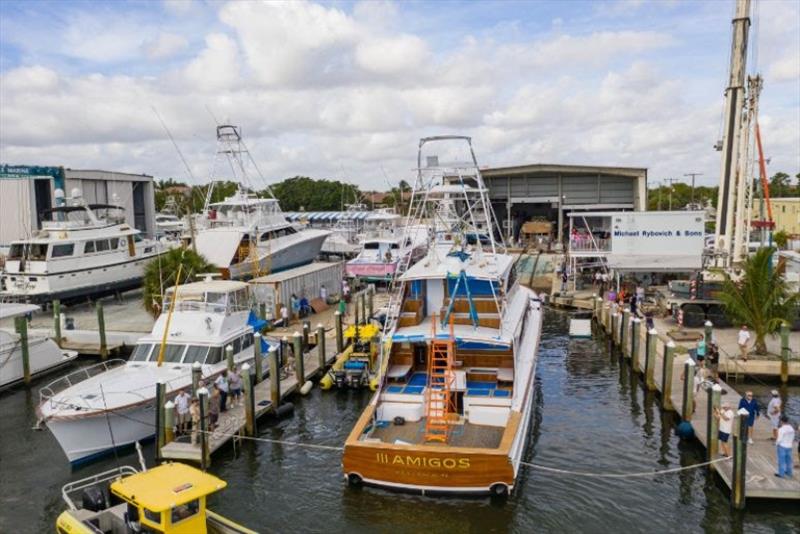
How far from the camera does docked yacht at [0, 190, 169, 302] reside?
30.9 metres

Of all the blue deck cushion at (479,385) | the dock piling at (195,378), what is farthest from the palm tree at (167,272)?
the blue deck cushion at (479,385)

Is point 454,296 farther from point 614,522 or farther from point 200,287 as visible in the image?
point 200,287

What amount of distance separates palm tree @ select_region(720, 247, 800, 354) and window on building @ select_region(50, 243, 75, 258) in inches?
1160

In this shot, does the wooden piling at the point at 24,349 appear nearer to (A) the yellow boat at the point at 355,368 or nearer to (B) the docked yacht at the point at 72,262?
(B) the docked yacht at the point at 72,262

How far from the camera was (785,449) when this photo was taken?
12.6 m

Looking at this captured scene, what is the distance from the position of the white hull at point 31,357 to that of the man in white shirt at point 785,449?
23.2m

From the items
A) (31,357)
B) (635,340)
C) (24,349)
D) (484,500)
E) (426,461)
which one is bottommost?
(484,500)

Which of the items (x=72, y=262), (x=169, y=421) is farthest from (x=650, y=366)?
(x=72, y=262)

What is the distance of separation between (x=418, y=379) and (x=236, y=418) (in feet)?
16.5

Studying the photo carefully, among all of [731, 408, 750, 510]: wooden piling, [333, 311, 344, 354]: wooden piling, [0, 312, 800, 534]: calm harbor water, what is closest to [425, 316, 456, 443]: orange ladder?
[0, 312, 800, 534]: calm harbor water

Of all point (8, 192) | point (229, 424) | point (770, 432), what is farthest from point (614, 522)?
point (8, 192)

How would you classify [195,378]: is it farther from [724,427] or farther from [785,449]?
[785,449]

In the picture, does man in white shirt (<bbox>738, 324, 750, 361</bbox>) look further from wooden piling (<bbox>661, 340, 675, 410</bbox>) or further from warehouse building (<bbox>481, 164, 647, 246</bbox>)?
warehouse building (<bbox>481, 164, 647, 246</bbox>)

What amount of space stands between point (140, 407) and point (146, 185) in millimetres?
41798
